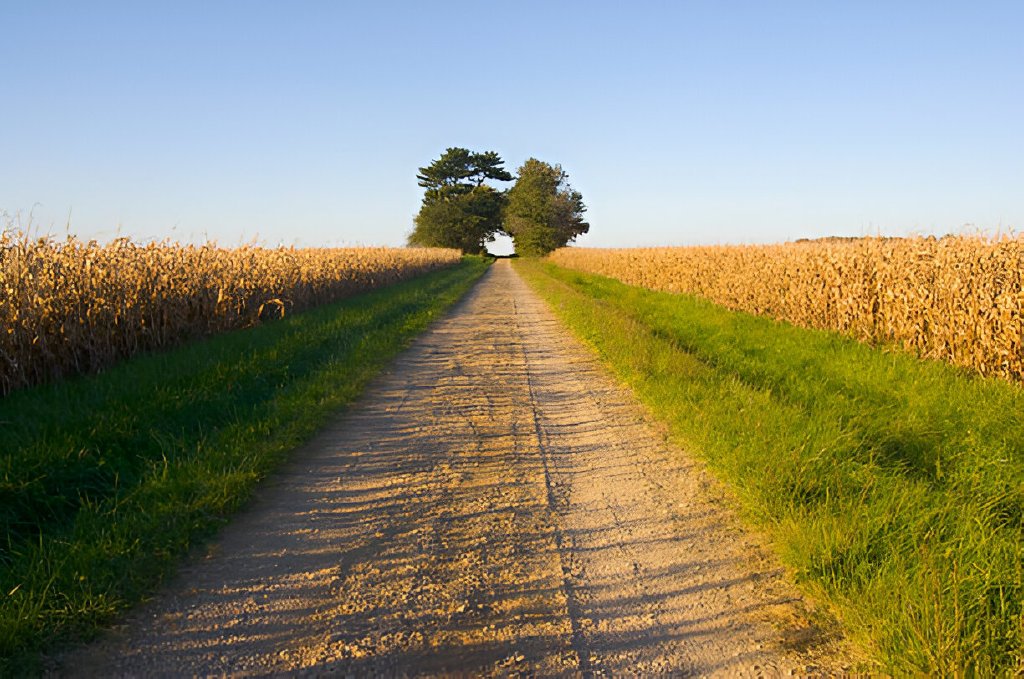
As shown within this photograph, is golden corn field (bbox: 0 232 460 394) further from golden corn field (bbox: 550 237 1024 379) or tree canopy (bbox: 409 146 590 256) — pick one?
tree canopy (bbox: 409 146 590 256)

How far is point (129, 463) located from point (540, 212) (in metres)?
79.6

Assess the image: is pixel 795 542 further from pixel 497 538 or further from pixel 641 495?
pixel 497 538

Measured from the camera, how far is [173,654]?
2783 millimetres

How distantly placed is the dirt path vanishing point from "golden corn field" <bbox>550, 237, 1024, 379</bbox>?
5052mm

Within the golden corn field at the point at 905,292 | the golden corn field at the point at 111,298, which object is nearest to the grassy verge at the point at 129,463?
the golden corn field at the point at 111,298

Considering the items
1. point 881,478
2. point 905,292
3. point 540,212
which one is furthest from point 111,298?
point 540,212

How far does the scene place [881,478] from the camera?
4395 millimetres

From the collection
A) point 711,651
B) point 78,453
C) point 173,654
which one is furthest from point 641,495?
point 78,453

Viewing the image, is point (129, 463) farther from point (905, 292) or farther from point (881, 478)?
point (905, 292)

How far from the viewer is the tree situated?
8169 centimetres

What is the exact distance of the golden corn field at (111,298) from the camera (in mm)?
7520

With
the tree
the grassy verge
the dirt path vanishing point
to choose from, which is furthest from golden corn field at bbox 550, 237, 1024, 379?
the tree

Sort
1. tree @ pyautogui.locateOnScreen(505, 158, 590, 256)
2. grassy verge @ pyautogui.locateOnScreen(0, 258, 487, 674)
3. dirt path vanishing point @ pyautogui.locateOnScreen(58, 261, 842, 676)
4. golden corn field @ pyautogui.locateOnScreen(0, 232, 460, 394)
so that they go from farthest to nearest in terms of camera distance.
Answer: tree @ pyautogui.locateOnScreen(505, 158, 590, 256) < golden corn field @ pyautogui.locateOnScreen(0, 232, 460, 394) < grassy verge @ pyautogui.locateOnScreen(0, 258, 487, 674) < dirt path vanishing point @ pyautogui.locateOnScreen(58, 261, 842, 676)

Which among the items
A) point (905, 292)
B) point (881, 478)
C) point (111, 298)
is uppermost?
point (111, 298)
